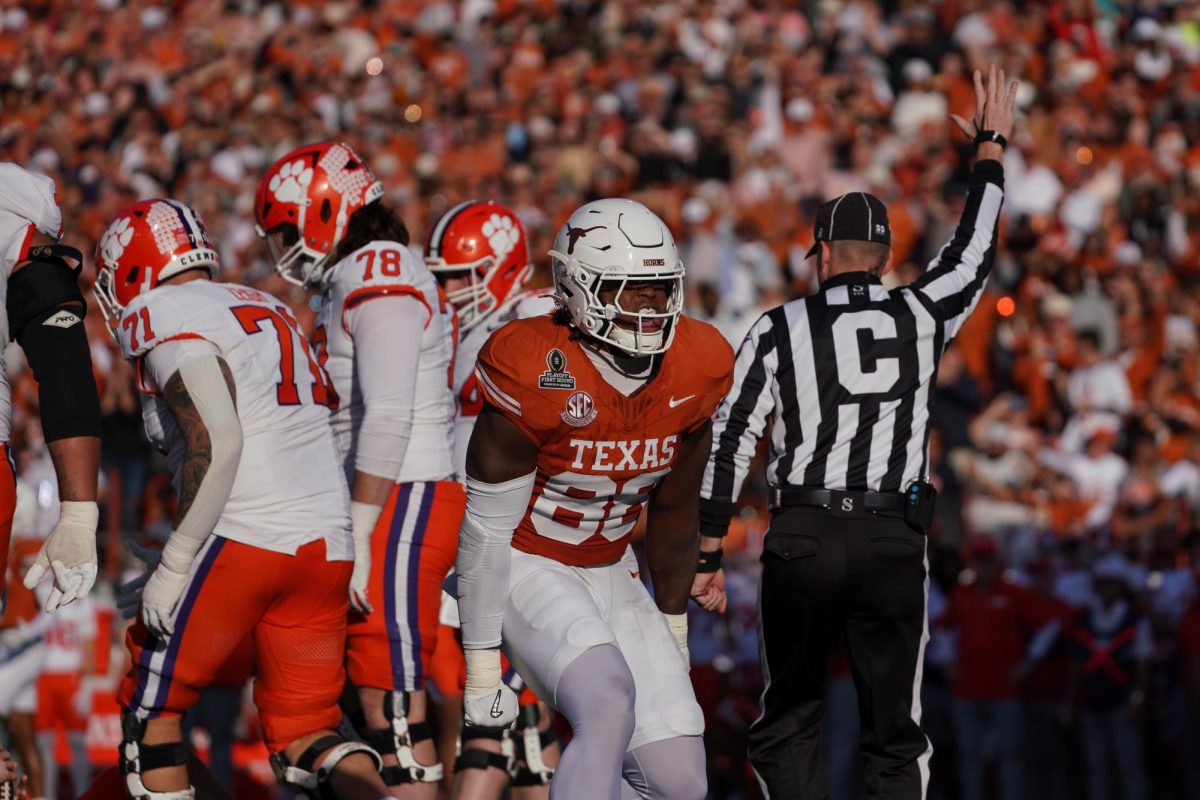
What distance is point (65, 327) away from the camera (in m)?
5.02

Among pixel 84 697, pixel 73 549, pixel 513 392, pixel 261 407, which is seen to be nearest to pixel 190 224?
pixel 261 407

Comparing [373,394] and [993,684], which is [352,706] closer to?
[373,394]

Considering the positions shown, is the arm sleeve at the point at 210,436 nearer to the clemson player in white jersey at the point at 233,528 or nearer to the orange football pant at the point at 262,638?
the clemson player in white jersey at the point at 233,528

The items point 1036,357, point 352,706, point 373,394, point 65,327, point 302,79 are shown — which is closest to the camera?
point 65,327

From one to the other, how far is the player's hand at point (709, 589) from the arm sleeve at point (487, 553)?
107 cm

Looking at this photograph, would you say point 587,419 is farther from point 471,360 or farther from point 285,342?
point 471,360

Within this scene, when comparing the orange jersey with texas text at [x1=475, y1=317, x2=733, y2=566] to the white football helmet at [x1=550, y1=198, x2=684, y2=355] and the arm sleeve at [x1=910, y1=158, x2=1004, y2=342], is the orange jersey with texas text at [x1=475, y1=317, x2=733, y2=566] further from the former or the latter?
the arm sleeve at [x1=910, y1=158, x2=1004, y2=342]

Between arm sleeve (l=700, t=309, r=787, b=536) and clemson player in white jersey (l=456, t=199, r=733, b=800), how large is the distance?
0.88 metres

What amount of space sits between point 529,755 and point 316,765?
51.7 inches

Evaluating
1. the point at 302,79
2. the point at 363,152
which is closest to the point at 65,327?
the point at 363,152

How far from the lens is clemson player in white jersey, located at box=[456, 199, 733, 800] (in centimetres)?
501

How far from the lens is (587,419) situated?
504 centimetres

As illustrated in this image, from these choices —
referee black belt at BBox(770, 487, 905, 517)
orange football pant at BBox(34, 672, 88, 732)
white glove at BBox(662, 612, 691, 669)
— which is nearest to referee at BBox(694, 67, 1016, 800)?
referee black belt at BBox(770, 487, 905, 517)

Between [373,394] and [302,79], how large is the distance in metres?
12.8
